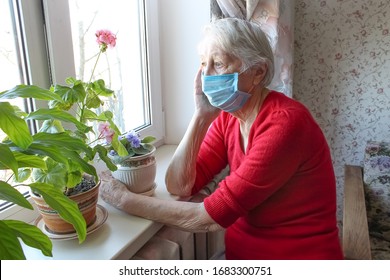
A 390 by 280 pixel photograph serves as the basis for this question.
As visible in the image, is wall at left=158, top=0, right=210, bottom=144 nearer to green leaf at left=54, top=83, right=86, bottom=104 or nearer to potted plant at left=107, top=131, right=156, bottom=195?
potted plant at left=107, top=131, right=156, bottom=195

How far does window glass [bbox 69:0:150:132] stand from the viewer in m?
1.13

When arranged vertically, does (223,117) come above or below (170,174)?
above

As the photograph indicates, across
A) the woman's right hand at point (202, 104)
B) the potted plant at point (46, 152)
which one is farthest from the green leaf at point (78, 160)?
the woman's right hand at point (202, 104)

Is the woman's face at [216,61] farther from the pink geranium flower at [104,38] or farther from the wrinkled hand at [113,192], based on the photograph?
the wrinkled hand at [113,192]

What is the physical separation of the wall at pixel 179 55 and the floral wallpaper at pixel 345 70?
0.63 metres

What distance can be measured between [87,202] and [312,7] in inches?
59.8

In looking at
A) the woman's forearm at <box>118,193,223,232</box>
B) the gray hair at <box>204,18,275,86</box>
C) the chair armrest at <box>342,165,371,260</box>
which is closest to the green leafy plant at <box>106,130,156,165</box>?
the woman's forearm at <box>118,193,223,232</box>

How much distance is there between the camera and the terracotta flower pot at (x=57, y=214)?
2.62 feet

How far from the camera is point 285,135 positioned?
89 centimetres

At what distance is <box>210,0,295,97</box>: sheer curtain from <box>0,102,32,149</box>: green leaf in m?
1.00

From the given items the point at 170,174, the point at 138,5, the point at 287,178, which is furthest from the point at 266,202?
the point at 138,5
